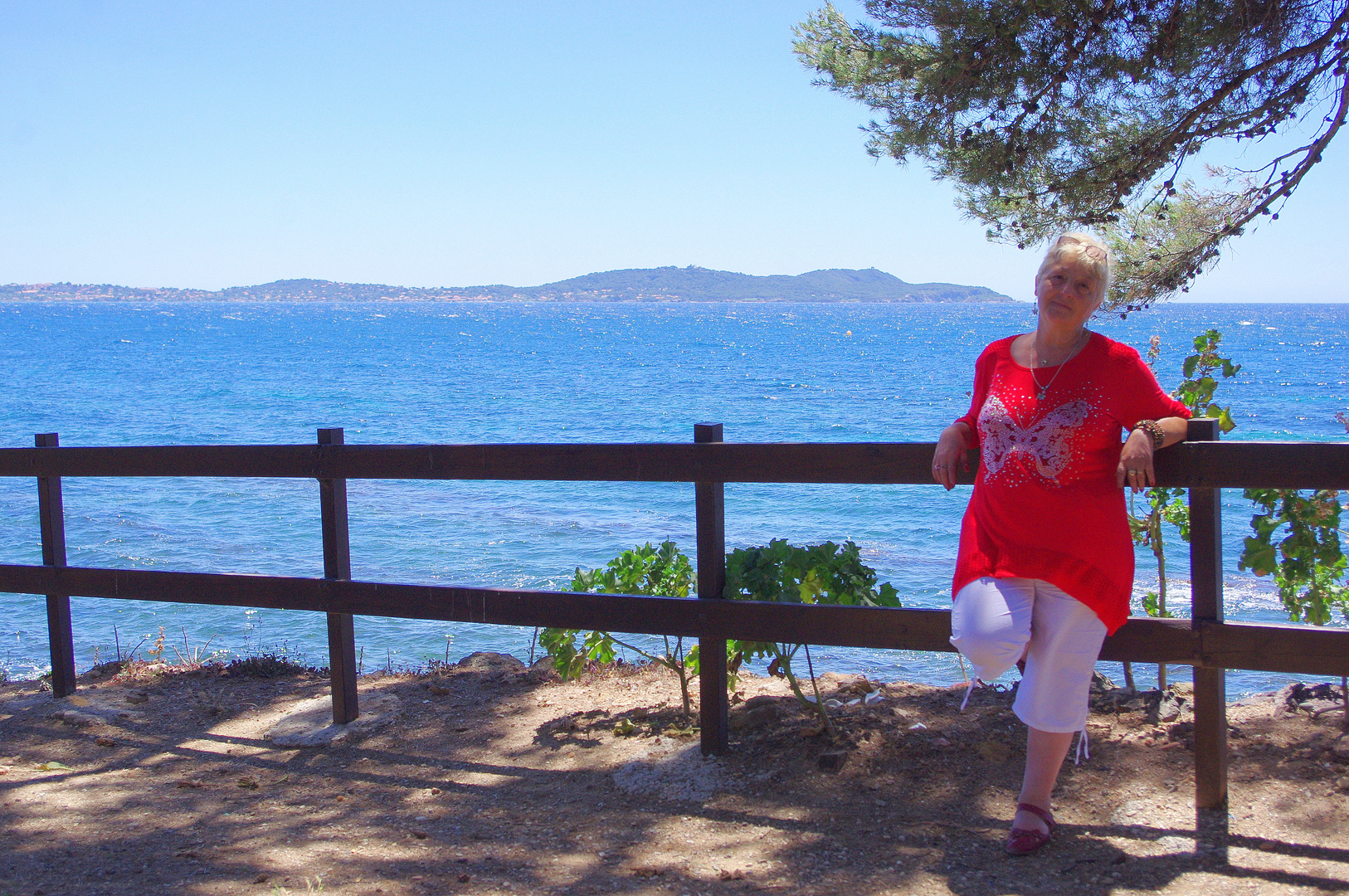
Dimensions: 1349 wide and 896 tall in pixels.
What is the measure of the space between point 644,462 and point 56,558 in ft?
9.26

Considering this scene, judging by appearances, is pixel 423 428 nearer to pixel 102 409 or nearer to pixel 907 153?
pixel 102 409

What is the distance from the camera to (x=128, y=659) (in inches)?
214

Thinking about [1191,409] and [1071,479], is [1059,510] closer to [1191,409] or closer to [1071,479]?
[1071,479]

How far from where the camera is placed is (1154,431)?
2697 millimetres

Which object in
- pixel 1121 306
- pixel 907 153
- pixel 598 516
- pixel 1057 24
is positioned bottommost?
pixel 598 516

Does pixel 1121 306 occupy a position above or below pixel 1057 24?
below

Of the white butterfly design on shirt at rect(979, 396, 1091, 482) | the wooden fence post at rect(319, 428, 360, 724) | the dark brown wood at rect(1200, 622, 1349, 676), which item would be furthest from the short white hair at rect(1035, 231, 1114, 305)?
the wooden fence post at rect(319, 428, 360, 724)

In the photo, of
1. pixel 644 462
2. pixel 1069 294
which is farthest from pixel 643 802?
pixel 1069 294

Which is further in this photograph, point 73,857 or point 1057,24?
point 1057,24

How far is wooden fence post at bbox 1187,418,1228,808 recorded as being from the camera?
2.95 m

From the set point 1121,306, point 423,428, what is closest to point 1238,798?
point 1121,306

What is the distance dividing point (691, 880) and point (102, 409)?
41.9 metres

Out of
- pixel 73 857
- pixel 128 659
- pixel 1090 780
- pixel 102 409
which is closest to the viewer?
pixel 73 857

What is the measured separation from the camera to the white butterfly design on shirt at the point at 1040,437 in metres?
2.68
